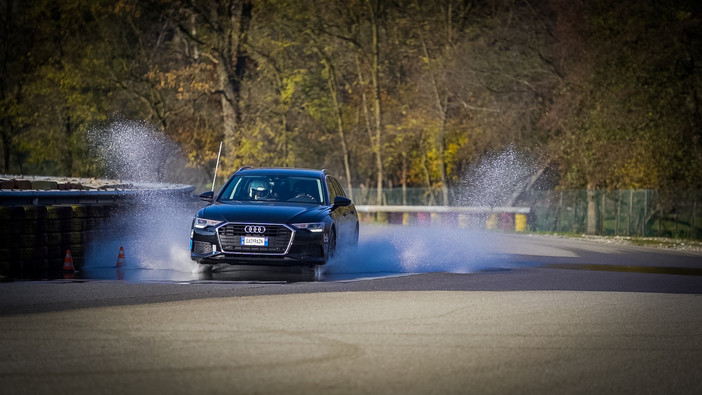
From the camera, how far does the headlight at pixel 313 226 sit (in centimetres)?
1671

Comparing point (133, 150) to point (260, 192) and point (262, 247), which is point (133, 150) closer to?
point (260, 192)

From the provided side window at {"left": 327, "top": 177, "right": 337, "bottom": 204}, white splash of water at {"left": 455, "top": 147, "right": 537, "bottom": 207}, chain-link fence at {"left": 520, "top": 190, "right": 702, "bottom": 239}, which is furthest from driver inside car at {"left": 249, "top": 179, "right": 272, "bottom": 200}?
white splash of water at {"left": 455, "top": 147, "right": 537, "bottom": 207}

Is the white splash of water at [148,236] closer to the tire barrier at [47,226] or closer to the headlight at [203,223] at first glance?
the tire barrier at [47,226]

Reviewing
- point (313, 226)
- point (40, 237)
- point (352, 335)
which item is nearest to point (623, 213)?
point (313, 226)

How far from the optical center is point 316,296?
45.7ft

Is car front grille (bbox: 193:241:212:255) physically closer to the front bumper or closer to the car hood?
the front bumper

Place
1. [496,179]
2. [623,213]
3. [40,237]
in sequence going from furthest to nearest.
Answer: [496,179]
[623,213]
[40,237]

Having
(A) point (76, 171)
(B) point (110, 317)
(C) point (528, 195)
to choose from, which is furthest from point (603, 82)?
(A) point (76, 171)

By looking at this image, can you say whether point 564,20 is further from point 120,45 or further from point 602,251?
point 120,45

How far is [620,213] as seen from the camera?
Result: 141 feet

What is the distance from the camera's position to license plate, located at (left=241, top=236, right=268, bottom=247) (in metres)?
16.5

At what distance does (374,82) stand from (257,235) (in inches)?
1757

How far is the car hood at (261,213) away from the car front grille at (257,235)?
0.13 meters

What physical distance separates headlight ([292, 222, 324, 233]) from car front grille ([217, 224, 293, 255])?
21cm
